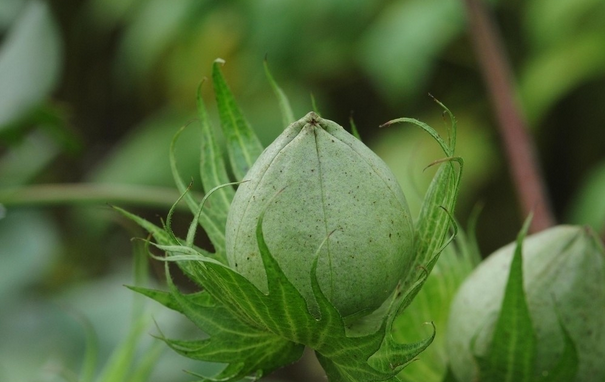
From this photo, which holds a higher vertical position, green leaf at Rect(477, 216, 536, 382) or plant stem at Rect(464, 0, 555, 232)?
plant stem at Rect(464, 0, 555, 232)

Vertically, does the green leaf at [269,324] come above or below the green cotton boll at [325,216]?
below

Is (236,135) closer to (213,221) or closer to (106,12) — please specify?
(213,221)

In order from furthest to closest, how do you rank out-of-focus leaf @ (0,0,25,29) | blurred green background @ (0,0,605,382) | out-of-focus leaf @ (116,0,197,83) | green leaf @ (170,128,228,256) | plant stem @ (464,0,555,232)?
1. out-of-focus leaf @ (116,0,197,83)
2. out-of-focus leaf @ (0,0,25,29)
3. blurred green background @ (0,0,605,382)
4. plant stem @ (464,0,555,232)
5. green leaf @ (170,128,228,256)

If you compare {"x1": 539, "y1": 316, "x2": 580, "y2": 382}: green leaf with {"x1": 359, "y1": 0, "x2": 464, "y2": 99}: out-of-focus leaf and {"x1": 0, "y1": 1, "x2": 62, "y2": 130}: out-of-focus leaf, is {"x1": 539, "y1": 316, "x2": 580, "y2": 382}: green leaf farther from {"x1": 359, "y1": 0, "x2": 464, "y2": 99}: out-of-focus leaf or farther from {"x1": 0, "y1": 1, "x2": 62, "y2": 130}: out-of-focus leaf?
{"x1": 359, "y1": 0, "x2": 464, "y2": 99}: out-of-focus leaf

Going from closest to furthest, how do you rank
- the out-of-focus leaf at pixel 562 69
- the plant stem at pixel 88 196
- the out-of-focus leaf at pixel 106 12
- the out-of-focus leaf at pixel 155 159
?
the plant stem at pixel 88 196, the out-of-focus leaf at pixel 562 69, the out-of-focus leaf at pixel 155 159, the out-of-focus leaf at pixel 106 12

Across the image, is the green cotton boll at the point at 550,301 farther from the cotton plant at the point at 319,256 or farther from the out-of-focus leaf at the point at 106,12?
the out-of-focus leaf at the point at 106,12

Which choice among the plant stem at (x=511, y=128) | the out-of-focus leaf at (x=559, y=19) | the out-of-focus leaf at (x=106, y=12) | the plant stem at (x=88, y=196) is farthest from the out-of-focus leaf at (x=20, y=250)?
the out-of-focus leaf at (x=106, y=12)

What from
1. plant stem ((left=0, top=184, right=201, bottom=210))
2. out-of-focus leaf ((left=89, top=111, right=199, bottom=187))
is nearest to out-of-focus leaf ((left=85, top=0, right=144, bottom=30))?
out-of-focus leaf ((left=89, top=111, right=199, bottom=187))
